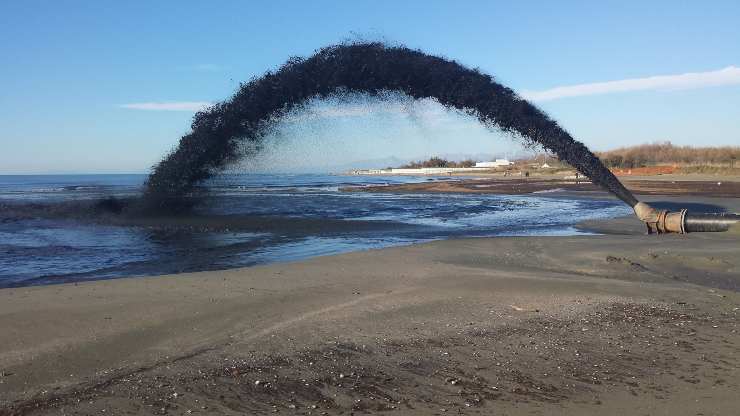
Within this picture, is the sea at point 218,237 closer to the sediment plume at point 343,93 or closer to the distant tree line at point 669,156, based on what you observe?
the sediment plume at point 343,93

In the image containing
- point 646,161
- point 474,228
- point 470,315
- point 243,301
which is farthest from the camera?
point 646,161

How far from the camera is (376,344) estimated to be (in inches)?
212

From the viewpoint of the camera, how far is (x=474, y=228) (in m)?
18.5

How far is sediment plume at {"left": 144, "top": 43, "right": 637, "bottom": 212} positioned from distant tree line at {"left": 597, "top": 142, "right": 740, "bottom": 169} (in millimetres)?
80443

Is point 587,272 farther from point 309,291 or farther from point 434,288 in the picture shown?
point 309,291

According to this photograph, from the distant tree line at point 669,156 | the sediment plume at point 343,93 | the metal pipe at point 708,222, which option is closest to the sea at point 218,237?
the sediment plume at point 343,93

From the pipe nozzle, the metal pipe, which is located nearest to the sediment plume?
the pipe nozzle

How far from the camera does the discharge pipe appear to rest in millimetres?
14289

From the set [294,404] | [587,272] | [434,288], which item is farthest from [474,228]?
[294,404]

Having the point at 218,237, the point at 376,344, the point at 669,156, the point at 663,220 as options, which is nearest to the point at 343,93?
the point at 218,237

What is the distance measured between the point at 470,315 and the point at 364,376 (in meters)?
2.21

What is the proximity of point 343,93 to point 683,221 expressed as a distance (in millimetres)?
9640

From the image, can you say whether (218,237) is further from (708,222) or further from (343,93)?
(708,222)

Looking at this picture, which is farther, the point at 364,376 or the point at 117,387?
the point at 364,376
